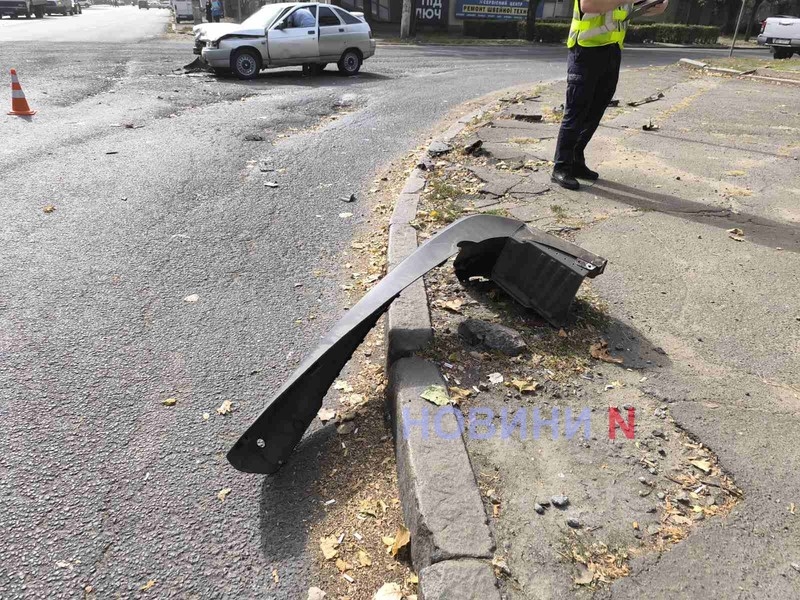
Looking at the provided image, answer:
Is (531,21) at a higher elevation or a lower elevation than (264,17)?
higher

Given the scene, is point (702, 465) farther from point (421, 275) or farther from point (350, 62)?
point (350, 62)

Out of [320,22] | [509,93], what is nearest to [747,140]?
[509,93]

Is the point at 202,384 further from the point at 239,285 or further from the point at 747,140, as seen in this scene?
the point at 747,140

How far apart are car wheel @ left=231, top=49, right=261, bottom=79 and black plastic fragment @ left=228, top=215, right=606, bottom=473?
10805mm

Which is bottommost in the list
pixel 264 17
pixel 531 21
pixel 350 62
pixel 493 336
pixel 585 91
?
pixel 493 336

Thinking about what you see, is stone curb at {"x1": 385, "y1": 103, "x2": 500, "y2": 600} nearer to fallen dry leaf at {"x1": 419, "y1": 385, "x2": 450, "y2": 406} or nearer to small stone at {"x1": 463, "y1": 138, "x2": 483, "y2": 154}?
fallen dry leaf at {"x1": 419, "y1": 385, "x2": 450, "y2": 406}

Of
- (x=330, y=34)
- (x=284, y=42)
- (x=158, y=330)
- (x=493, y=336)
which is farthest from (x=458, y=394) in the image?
(x=330, y=34)

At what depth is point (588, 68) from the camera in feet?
17.0

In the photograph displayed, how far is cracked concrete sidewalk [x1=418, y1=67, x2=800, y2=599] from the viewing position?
195 cm

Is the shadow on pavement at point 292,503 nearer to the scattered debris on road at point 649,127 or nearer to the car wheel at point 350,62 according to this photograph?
the scattered debris on road at point 649,127

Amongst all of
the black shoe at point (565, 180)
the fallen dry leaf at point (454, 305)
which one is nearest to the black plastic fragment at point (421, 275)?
the fallen dry leaf at point (454, 305)

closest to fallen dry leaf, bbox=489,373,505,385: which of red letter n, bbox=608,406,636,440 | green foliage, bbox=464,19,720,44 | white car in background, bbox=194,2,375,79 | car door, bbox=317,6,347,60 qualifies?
red letter n, bbox=608,406,636,440

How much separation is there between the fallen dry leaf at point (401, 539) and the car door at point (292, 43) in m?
12.7

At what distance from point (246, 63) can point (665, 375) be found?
12.0 m
